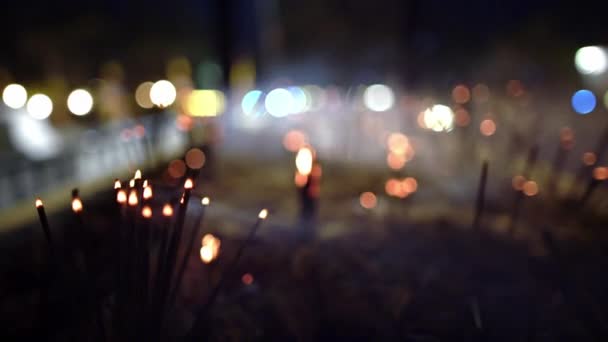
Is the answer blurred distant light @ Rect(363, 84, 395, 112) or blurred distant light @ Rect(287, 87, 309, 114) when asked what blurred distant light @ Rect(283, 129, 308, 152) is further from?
blurred distant light @ Rect(287, 87, 309, 114)

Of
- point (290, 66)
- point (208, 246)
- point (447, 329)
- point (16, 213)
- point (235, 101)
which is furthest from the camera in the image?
point (290, 66)

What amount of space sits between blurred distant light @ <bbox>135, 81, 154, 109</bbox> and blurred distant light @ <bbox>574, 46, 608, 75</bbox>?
15.6 meters

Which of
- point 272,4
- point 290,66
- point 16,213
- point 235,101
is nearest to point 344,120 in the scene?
point 235,101

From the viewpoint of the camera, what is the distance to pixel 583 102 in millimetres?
10695

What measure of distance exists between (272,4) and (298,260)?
1377 cm

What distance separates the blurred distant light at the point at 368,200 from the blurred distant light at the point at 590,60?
26.4 feet

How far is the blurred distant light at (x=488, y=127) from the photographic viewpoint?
29.0 ft

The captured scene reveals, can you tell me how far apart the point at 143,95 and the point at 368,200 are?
18.7 metres

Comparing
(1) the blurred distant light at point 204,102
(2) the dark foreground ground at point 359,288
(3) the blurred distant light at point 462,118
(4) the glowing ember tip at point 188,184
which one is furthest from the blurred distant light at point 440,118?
(1) the blurred distant light at point 204,102

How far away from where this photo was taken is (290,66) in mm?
22672

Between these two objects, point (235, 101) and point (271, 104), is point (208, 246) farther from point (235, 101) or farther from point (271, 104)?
point (271, 104)

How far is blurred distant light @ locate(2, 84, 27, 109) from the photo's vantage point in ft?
49.6

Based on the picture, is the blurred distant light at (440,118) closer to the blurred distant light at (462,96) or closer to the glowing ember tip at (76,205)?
the blurred distant light at (462,96)

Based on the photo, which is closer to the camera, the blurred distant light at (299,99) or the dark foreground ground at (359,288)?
the dark foreground ground at (359,288)
